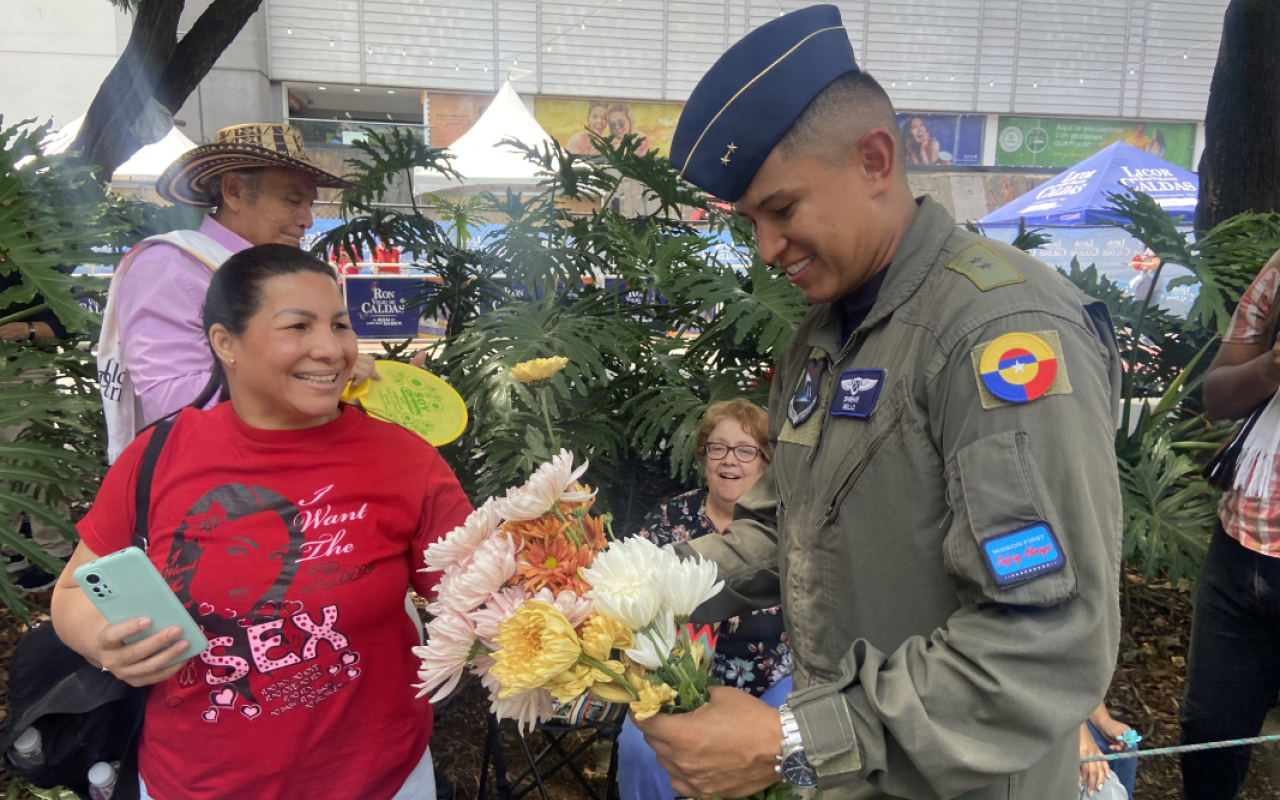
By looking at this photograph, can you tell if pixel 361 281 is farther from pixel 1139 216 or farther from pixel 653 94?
pixel 653 94

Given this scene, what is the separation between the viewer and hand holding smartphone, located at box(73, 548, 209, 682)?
4.13 feet

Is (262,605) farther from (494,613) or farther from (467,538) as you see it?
(494,613)

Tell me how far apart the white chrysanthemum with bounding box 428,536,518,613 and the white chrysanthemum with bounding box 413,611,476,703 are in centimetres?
2

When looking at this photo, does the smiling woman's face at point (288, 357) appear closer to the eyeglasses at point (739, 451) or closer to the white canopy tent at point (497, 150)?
the eyeglasses at point (739, 451)

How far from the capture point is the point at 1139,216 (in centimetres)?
340

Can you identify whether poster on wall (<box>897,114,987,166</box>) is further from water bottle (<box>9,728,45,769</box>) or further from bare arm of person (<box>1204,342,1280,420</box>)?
water bottle (<box>9,728,45,769</box>)

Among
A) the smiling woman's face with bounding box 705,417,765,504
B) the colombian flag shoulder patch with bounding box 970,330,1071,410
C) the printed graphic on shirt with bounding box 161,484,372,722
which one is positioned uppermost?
the colombian flag shoulder patch with bounding box 970,330,1071,410

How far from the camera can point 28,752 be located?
Answer: 1599 millimetres

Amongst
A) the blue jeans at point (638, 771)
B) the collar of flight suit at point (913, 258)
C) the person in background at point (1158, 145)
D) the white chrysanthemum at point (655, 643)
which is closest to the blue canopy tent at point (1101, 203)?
the blue jeans at point (638, 771)

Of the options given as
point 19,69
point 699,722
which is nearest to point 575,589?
point 699,722

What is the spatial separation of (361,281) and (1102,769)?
6.76 m

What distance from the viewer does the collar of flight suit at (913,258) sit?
41.7 inches

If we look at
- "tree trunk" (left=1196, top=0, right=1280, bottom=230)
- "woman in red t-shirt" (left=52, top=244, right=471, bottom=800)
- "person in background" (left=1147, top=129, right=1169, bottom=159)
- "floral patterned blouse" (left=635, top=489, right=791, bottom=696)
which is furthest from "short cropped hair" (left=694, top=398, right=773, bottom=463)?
"person in background" (left=1147, top=129, right=1169, bottom=159)

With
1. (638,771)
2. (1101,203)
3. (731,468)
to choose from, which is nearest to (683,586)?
(638,771)
